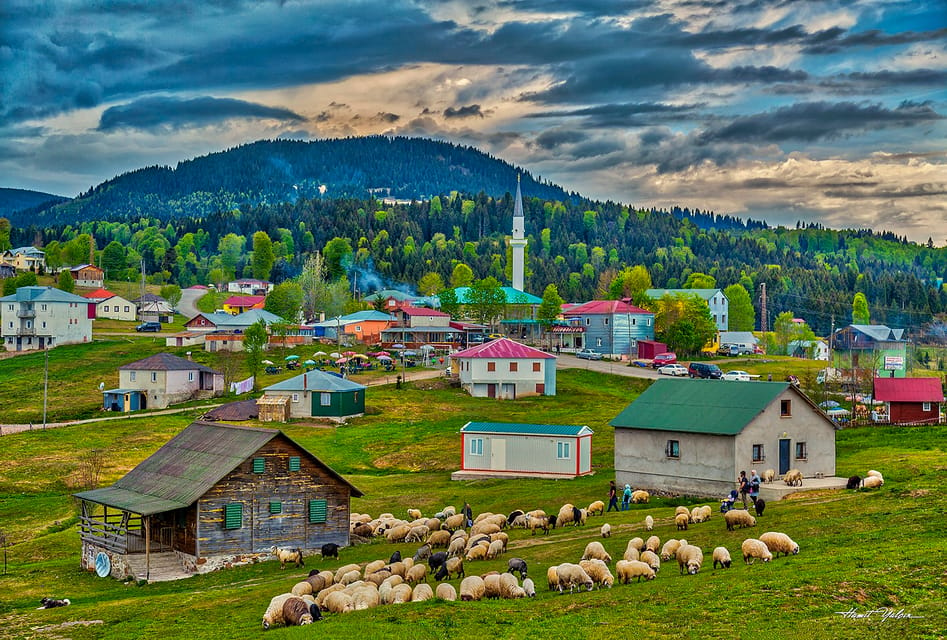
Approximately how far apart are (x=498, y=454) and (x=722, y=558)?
31.8 m

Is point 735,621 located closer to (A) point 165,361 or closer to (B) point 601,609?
(B) point 601,609

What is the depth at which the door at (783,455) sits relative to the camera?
49625mm

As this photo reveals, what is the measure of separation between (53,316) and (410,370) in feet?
164

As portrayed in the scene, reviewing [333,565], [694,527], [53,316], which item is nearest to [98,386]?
[53,316]

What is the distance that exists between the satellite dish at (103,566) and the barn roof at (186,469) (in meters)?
2.08

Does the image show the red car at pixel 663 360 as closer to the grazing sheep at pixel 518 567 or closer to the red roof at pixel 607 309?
the red roof at pixel 607 309

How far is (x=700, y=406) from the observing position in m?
51.1

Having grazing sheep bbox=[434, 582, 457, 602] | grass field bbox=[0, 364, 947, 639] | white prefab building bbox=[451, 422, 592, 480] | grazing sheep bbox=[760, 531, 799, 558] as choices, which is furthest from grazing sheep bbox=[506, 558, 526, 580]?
white prefab building bbox=[451, 422, 592, 480]

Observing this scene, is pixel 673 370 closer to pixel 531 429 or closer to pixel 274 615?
pixel 531 429

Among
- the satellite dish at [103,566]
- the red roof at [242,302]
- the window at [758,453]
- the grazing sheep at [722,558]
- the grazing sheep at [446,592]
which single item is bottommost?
the satellite dish at [103,566]

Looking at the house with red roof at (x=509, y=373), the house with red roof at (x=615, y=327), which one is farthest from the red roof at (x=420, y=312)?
the house with red roof at (x=509, y=373)

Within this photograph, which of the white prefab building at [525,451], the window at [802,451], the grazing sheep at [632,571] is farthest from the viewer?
the white prefab building at [525,451]

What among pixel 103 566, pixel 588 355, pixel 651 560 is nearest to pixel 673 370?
pixel 588 355

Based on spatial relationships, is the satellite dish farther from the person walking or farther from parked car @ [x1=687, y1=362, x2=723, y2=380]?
parked car @ [x1=687, y1=362, x2=723, y2=380]
